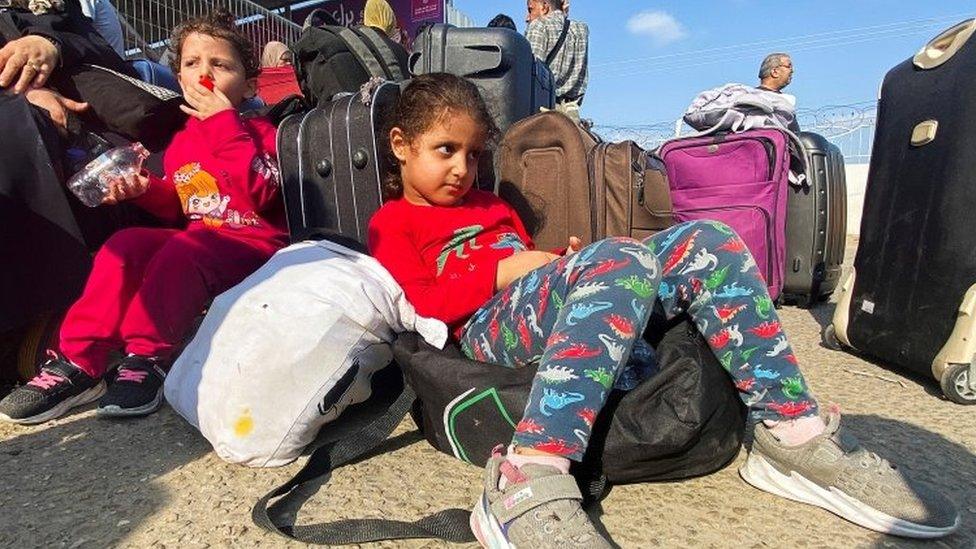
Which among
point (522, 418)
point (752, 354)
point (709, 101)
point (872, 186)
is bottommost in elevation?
point (522, 418)

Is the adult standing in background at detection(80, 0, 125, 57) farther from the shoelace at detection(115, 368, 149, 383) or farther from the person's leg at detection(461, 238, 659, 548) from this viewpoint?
the person's leg at detection(461, 238, 659, 548)

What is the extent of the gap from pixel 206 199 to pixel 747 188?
246 centimetres

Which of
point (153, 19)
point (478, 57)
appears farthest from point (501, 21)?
point (153, 19)

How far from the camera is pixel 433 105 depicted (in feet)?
5.98

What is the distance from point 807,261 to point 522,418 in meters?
2.72

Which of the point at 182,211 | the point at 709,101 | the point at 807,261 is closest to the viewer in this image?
the point at 182,211

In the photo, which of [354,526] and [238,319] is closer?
[354,526]

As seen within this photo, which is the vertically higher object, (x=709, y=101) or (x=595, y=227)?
(x=709, y=101)

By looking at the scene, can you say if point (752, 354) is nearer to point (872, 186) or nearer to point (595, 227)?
point (595, 227)

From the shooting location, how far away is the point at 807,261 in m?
3.43

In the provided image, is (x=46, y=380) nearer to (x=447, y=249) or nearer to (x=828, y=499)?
(x=447, y=249)

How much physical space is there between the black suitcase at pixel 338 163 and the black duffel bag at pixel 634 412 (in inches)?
27.2

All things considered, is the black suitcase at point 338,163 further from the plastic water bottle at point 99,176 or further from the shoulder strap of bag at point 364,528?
the shoulder strap of bag at point 364,528

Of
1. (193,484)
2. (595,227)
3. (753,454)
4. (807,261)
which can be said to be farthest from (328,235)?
(807,261)
